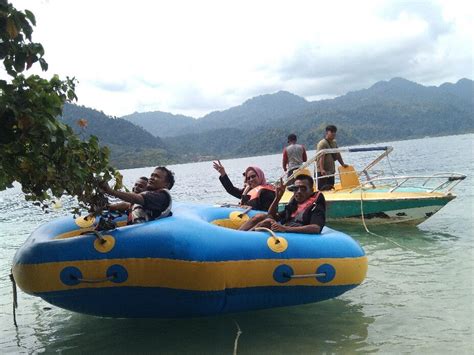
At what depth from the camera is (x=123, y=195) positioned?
15.6 ft

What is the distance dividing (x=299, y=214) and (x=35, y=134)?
10.7ft

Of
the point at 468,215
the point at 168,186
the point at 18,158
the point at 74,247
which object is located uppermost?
the point at 18,158

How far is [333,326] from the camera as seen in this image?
5.19m

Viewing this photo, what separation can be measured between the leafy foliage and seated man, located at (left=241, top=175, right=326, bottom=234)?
Result: 1969mm

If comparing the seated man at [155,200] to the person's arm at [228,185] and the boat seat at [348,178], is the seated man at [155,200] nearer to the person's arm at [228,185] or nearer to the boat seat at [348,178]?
the person's arm at [228,185]

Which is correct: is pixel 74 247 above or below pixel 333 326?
above

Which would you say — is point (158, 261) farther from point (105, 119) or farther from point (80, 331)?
point (105, 119)

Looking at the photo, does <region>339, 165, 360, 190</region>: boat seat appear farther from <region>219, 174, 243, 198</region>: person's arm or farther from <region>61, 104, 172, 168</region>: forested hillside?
<region>61, 104, 172, 168</region>: forested hillside

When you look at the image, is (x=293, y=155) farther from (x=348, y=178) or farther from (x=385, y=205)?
(x=385, y=205)

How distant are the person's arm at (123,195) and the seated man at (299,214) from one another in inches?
56.3

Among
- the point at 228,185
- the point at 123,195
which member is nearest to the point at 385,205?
the point at 228,185

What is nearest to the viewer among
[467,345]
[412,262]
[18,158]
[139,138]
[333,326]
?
[18,158]

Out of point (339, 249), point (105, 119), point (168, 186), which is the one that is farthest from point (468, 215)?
point (105, 119)

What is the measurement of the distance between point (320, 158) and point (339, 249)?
6.34m
